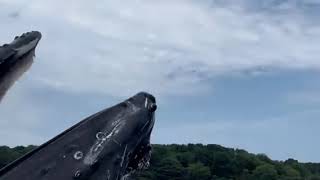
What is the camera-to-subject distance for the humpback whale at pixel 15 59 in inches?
108

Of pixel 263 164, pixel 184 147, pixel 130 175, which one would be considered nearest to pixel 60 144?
pixel 130 175

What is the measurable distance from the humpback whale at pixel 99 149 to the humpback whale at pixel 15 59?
26cm

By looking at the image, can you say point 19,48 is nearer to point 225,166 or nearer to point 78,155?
point 78,155

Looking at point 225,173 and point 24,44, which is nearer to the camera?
point 24,44

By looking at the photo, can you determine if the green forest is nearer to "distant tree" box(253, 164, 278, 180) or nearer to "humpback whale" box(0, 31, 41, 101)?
"distant tree" box(253, 164, 278, 180)

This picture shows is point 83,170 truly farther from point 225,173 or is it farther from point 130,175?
point 225,173

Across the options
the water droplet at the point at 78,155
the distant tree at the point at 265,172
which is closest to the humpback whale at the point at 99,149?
the water droplet at the point at 78,155

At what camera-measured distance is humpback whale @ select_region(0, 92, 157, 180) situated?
8.79 ft

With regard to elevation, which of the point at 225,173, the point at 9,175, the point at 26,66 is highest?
the point at 225,173

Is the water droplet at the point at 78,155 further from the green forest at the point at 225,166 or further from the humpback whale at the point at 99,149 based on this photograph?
the green forest at the point at 225,166

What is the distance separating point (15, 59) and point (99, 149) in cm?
44

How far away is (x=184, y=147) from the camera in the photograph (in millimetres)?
57500

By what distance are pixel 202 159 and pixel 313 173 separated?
39.9ft

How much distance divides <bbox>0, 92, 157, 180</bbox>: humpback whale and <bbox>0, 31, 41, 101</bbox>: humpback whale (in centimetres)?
26
